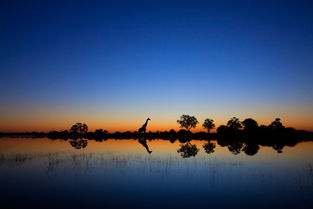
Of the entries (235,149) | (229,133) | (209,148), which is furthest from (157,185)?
(229,133)

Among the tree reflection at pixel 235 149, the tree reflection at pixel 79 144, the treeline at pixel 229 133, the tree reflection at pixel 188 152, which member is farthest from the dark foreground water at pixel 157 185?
the treeline at pixel 229 133

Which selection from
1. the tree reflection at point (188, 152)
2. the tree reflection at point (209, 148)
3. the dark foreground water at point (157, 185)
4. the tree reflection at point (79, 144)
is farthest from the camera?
the tree reflection at point (79, 144)

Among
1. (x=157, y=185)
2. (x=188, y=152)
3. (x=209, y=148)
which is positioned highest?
(x=209, y=148)

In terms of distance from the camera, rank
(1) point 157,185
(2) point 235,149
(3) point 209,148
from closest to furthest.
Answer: (1) point 157,185
(2) point 235,149
(3) point 209,148

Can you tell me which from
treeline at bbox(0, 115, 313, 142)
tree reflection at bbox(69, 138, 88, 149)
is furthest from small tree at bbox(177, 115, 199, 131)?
tree reflection at bbox(69, 138, 88, 149)

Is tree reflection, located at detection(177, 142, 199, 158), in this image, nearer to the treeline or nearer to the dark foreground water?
the dark foreground water

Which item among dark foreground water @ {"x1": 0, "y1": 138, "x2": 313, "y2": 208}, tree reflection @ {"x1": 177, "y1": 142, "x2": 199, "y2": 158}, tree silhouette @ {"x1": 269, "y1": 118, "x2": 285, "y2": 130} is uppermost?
tree silhouette @ {"x1": 269, "y1": 118, "x2": 285, "y2": 130}

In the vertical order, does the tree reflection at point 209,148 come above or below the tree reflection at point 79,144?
above

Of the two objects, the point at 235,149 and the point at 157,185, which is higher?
the point at 235,149

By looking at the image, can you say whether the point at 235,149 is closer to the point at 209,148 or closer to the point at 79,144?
the point at 209,148

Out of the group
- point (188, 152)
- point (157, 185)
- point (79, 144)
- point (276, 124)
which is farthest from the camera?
point (276, 124)

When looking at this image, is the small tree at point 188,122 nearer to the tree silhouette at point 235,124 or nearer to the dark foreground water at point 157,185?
the tree silhouette at point 235,124

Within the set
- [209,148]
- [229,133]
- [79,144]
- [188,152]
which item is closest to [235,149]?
[209,148]

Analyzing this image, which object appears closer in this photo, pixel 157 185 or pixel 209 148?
pixel 157 185
